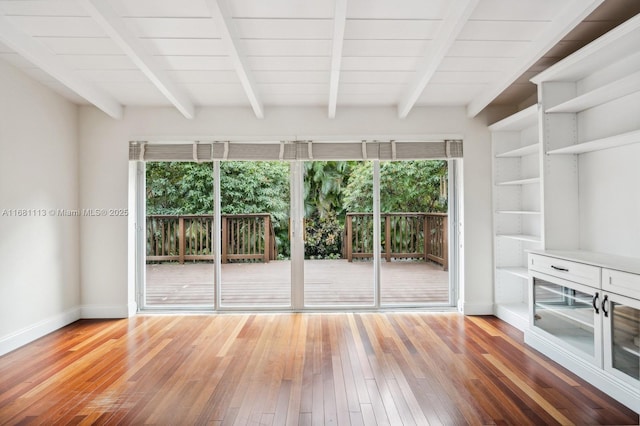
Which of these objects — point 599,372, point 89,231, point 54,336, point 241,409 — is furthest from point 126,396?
point 599,372

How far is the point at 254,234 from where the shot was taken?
4258mm

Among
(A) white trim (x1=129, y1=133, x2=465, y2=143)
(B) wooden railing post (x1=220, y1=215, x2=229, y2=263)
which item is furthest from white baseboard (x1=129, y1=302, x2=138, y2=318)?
(A) white trim (x1=129, y1=133, x2=465, y2=143)

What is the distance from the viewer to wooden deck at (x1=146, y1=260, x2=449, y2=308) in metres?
4.23

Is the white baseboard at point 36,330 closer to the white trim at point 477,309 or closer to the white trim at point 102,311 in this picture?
the white trim at point 102,311

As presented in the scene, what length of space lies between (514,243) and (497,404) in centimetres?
234

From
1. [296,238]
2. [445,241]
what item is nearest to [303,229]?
[296,238]

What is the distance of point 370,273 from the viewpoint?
14.0ft

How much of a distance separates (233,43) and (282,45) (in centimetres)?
37

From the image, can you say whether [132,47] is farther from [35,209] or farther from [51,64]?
[35,209]

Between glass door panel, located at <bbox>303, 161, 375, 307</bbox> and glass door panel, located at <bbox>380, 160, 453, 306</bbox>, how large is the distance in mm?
194

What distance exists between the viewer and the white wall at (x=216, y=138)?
13.0ft

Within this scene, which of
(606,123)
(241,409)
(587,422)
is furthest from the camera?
(606,123)

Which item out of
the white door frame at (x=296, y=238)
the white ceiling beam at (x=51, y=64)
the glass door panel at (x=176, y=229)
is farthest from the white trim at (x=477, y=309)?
the white ceiling beam at (x=51, y=64)

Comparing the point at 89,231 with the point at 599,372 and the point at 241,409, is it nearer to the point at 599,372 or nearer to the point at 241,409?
the point at 241,409
